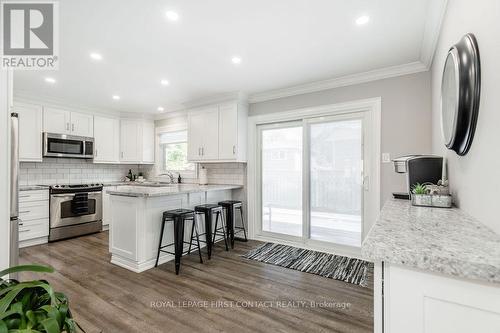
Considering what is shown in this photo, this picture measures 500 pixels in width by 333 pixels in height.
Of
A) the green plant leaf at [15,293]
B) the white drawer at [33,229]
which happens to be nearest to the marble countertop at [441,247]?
the green plant leaf at [15,293]

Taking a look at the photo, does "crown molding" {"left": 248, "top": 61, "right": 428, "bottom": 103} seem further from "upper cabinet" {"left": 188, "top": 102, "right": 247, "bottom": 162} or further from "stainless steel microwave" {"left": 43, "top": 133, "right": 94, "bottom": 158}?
"stainless steel microwave" {"left": 43, "top": 133, "right": 94, "bottom": 158}

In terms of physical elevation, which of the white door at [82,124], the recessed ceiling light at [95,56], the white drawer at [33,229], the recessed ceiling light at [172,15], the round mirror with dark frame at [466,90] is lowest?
the white drawer at [33,229]

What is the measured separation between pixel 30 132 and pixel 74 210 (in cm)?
146

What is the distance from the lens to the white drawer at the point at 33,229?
3775 millimetres

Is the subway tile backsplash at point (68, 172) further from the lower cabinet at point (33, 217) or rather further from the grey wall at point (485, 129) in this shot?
the grey wall at point (485, 129)

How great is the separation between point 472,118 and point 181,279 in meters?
2.83

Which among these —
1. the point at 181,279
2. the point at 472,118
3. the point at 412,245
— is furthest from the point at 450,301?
the point at 181,279

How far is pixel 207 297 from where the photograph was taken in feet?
7.70

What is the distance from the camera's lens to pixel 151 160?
5.64 metres

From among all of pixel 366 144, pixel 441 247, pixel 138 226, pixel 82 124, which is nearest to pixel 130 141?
pixel 82 124

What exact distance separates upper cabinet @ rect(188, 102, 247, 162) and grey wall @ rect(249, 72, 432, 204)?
5.72ft

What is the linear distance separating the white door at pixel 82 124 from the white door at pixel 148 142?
3.25ft

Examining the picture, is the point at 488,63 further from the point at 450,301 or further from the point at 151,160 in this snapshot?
the point at 151,160

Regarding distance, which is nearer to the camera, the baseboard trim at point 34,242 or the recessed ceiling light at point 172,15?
the recessed ceiling light at point 172,15
